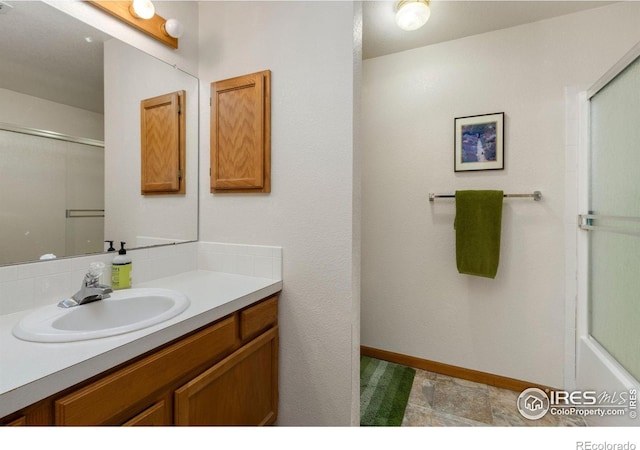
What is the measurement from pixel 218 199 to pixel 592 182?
2087 millimetres

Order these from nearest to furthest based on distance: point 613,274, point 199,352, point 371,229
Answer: point 199,352
point 613,274
point 371,229

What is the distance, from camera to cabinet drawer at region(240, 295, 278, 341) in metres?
1.10

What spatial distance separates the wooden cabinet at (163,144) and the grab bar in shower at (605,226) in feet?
6.92

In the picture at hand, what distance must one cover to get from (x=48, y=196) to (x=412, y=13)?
6.15 ft

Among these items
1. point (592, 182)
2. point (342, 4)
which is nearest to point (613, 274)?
point (592, 182)

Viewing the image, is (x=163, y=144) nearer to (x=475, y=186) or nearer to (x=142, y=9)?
(x=142, y=9)

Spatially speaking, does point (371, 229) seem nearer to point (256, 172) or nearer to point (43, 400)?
point (256, 172)

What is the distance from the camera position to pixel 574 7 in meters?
1.59

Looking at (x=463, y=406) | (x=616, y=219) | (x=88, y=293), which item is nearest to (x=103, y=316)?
(x=88, y=293)

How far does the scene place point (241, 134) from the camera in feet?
4.52

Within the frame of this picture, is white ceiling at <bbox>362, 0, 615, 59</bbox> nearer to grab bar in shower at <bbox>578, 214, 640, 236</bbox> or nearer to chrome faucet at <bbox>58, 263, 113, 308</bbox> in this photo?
grab bar in shower at <bbox>578, 214, 640, 236</bbox>

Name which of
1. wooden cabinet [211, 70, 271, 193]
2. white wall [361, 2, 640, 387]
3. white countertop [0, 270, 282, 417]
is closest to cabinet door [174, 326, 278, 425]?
white countertop [0, 270, 282, 417]

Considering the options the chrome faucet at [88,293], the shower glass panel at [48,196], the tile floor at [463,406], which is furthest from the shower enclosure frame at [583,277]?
the shower glass panel at [48,196]

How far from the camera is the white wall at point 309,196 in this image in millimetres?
1194
